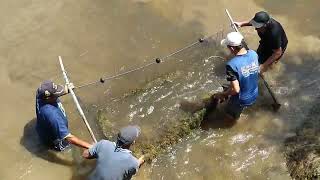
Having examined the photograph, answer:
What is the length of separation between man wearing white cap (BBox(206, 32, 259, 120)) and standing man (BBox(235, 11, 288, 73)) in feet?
2.94

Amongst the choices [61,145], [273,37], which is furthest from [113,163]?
[273,37]

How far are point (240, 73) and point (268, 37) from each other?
147cm

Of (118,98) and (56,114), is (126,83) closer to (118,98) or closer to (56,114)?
(118,98)

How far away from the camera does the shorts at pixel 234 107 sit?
8.13m

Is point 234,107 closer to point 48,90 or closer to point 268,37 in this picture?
point 268,37

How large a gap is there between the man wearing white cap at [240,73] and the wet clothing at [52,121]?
8.97ft

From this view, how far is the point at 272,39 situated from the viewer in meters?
8.59

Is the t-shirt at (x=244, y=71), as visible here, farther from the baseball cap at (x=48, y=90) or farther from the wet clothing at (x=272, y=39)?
the baseball cap at (x=48, y=90)

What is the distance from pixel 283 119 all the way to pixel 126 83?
3232 mm

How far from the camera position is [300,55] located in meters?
10.3

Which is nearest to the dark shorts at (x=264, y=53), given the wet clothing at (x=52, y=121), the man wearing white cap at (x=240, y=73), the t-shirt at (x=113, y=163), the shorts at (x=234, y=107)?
the man wearing white cap at (x=240, y=73)

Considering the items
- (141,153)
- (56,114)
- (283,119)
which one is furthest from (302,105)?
(56,114)

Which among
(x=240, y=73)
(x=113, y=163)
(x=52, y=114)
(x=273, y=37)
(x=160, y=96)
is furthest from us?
(x=160, y=96)

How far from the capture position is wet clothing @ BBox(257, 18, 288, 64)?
27.9ft
